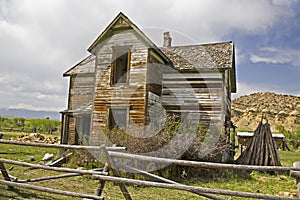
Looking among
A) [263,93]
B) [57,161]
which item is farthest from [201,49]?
[263,93]

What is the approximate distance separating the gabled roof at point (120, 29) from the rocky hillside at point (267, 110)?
201 feet

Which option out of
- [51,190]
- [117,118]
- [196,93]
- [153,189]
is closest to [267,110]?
[196,93]

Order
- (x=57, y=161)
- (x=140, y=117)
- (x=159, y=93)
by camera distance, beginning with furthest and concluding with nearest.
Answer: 1. (x=159, y=93)
2. (x=140, y=117)
3. (x=57, y=161)

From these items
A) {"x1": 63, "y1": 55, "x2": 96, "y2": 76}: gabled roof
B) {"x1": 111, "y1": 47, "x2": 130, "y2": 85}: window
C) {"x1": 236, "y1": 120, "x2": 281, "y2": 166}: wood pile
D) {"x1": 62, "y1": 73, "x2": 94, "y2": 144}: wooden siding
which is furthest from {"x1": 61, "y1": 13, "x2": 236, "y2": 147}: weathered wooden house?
{"x1": 63, "y1": 55, "x2": 96, "y2": 76}: gabled roof

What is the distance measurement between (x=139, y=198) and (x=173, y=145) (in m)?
3.50

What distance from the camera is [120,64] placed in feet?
50.2

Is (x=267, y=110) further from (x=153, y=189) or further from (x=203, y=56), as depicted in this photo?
(x=153, y=189)

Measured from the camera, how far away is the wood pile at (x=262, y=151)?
1264 cm

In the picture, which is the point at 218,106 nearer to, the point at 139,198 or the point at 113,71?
the point at 113,71

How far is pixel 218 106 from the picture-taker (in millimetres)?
15031

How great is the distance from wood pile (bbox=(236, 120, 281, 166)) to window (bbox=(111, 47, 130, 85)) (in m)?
6.62

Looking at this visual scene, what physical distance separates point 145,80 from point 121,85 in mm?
1226

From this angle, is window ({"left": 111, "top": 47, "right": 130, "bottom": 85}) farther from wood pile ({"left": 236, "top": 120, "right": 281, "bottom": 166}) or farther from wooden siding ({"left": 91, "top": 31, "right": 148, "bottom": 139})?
wood pile ({"left": 236, "top": 120, "right": 281, "bottom": 166})

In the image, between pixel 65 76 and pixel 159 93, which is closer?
pixel 159 93
